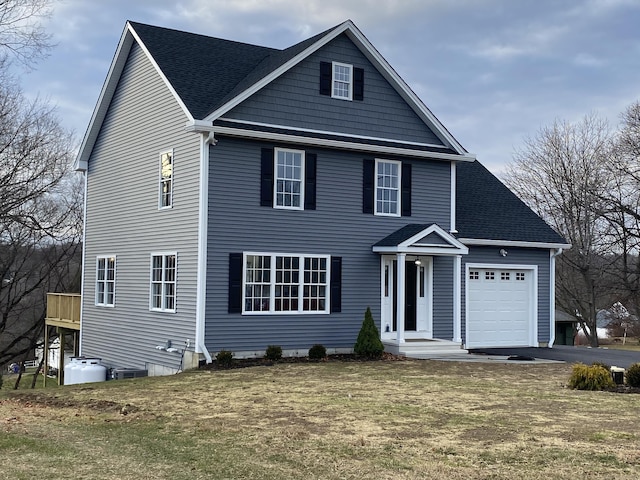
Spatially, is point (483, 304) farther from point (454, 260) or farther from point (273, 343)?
point (273, 343)

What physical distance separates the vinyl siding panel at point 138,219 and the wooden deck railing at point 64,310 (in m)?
1.02

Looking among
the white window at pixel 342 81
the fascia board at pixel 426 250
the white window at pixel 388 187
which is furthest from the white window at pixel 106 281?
the white window at pixel 342 81

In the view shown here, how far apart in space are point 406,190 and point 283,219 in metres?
3.86

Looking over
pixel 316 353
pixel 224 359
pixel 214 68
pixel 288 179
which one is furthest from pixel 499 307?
pixel 214 68

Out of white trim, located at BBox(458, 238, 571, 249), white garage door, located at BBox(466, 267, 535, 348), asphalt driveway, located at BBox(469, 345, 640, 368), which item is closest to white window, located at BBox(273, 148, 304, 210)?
white trim, located at BBox(458, 238, 571, 249)

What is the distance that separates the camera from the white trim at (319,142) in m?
17.3

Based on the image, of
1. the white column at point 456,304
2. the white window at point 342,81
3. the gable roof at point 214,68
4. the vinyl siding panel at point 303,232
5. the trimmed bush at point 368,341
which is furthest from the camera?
the white column at point 456,304

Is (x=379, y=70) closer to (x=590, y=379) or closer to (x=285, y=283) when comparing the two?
(x=285, y=283)

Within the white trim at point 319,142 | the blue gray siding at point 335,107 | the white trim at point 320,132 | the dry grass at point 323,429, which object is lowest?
the dry grass at point 323,429

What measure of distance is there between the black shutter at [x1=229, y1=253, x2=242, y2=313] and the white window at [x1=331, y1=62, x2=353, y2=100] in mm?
5095

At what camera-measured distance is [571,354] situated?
66.9ft

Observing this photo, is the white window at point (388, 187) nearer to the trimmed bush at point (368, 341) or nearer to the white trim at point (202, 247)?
the trimmed bush at point (368, 341)

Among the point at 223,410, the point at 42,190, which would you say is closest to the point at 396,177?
the point at 223,410

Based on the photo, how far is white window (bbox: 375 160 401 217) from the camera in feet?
66.0
